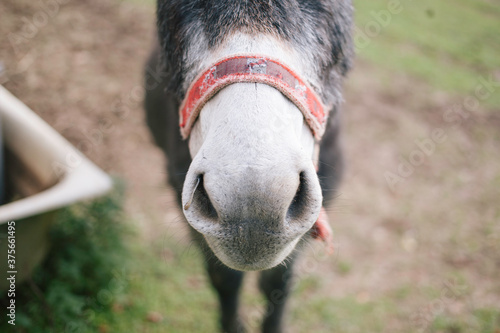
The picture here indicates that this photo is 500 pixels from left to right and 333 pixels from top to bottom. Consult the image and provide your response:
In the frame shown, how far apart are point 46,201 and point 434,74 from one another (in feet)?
18.9

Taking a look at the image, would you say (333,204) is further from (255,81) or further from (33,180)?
(33,180)

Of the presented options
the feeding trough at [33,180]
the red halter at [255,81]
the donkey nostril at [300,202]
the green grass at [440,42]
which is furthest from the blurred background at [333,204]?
the donkey nostril at [300,202]

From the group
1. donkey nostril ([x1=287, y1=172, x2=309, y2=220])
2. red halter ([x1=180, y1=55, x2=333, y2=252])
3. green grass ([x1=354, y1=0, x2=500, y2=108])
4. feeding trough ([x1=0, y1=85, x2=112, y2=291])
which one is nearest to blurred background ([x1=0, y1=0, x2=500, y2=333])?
green grass ([x1=354, y1=0, x2=500, y2=108])

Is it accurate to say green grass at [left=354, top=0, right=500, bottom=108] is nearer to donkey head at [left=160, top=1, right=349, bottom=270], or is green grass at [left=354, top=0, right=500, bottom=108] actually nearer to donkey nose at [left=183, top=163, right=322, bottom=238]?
donkey head at [left=160, top=1, right=349, bottom=270]

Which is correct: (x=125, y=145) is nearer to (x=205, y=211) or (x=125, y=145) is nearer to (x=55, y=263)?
(x=55, y=263)

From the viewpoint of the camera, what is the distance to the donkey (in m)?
1.02

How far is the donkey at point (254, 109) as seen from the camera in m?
1.02

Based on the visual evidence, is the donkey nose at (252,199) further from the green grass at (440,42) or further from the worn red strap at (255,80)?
the green grass at (440,42)

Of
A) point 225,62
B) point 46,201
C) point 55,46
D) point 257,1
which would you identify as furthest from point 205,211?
point 55,46

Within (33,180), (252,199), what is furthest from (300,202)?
(33,180)

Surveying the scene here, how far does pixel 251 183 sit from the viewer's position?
998 mm

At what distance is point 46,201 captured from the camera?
2.28 metres

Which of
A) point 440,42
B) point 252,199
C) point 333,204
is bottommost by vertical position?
point 440,42

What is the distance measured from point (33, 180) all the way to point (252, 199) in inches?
97.9
